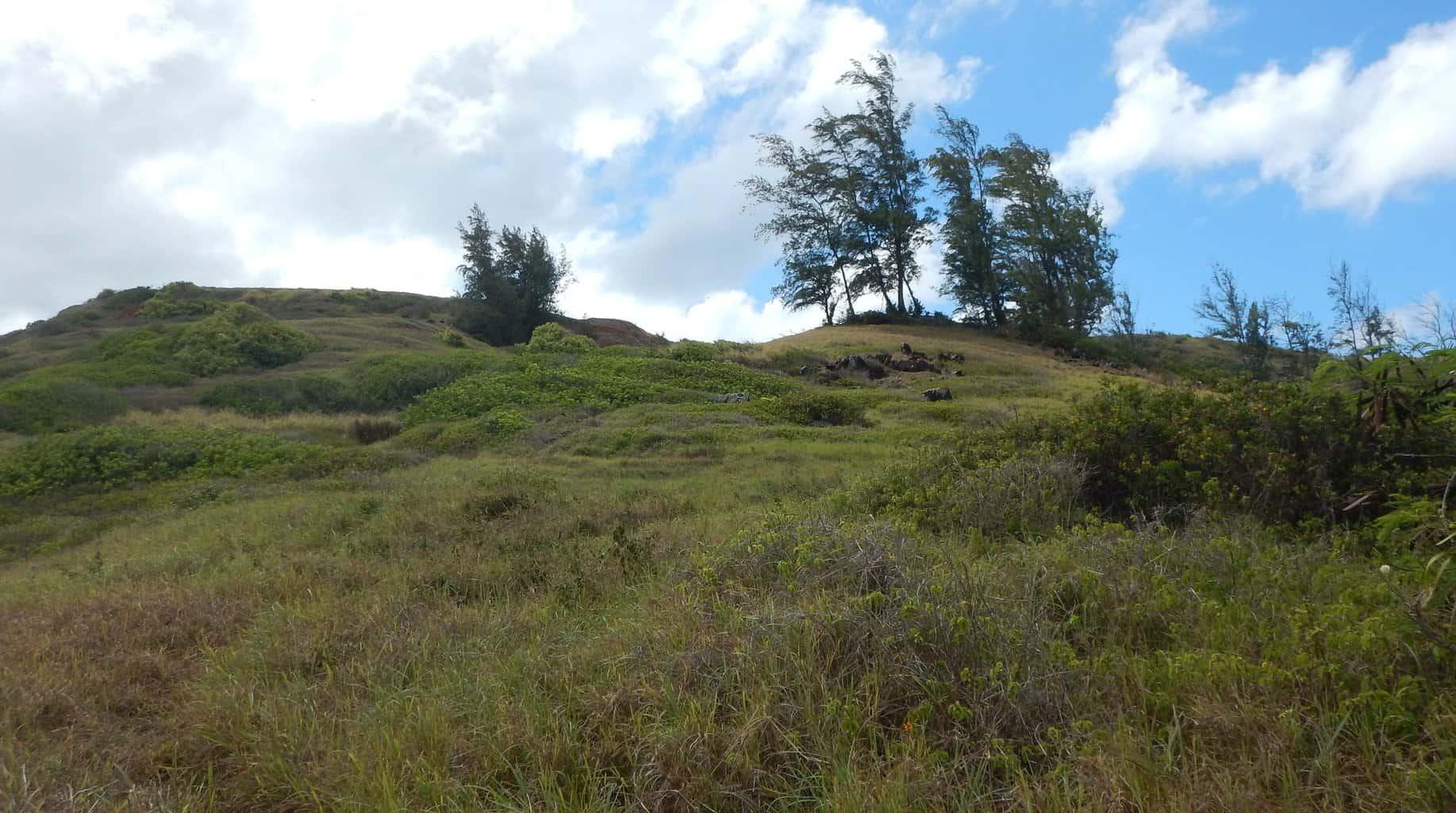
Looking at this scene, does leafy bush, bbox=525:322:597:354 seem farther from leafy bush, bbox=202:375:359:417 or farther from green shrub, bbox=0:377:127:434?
green shrub, bbox=0:377:127:434

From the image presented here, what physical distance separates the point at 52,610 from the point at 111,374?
872 inches

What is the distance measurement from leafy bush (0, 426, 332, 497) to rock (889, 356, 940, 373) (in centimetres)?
1731

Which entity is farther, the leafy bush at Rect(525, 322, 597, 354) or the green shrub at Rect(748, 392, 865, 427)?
the leafy bush at Rect(525, 322, 597, 354)

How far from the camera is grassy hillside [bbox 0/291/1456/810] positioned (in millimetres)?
2990

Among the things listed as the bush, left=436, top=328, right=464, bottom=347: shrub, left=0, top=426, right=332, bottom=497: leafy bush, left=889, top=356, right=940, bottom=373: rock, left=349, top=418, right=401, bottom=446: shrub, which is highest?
the bush

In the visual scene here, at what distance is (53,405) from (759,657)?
23877 millimetres

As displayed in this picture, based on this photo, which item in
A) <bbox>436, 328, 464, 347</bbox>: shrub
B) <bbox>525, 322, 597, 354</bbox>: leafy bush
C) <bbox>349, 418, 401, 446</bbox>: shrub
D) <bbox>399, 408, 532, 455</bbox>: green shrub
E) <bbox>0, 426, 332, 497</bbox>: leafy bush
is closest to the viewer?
<bbox>0, 426, 332, 497</bbox>: leafy bush

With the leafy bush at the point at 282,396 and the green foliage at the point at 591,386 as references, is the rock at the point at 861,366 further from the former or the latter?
the leafy bush at the point at 282,396

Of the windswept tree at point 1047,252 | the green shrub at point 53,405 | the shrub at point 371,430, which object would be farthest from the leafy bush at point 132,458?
the windswept tree at point 1047,252

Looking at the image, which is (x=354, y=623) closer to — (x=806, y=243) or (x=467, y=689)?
(x=467, y=689)

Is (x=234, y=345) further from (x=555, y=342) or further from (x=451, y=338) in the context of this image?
(x=555, y=342)

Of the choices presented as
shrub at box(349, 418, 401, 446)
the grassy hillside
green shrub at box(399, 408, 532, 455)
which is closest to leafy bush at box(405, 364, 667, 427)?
shrub at box(349, 418, 401, 446)

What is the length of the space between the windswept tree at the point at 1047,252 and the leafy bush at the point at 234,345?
94.0ft

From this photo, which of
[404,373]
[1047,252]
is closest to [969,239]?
[1047,252]
